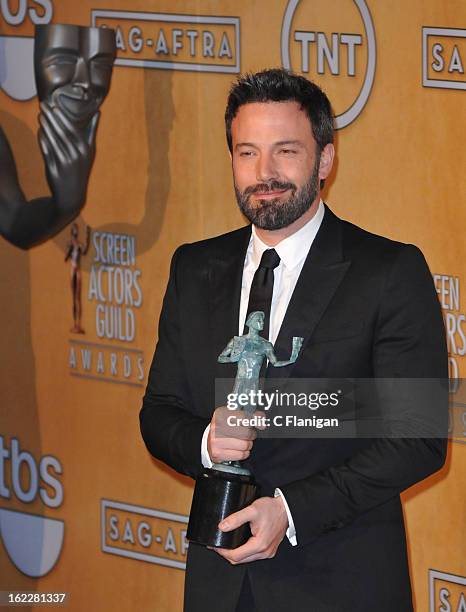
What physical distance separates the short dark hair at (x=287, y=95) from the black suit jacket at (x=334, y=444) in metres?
0.18

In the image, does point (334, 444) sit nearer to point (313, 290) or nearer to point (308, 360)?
point (308, 360)

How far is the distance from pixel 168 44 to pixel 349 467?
6.21 feet

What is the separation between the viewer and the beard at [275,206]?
2109 millimetres

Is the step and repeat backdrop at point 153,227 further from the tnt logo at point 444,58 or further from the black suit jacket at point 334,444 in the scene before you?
the black suit jacket at point 334,444

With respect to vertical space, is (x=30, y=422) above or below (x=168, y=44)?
below

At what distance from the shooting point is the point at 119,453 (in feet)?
12.5

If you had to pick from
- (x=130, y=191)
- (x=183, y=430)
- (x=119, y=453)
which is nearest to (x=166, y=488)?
(x=119, y=453)

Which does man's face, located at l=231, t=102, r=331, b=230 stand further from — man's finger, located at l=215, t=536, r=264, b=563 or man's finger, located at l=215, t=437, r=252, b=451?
man's finger, located at l=215, t=536, r=264, b=563

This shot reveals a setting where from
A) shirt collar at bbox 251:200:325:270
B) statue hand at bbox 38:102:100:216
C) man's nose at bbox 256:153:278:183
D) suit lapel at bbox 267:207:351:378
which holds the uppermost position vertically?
statue hand at bbox 38:102:100:216

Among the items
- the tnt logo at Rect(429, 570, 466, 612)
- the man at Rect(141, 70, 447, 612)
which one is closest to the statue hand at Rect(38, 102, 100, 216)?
the man at Rect(141, 70, 447, 612)

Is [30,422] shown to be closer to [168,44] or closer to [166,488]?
[166,488]

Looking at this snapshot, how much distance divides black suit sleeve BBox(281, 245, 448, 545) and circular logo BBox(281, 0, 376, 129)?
1.11 meters

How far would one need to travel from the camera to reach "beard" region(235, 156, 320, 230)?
2.11 metres

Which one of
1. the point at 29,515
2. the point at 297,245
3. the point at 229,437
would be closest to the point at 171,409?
the point at 229,437
